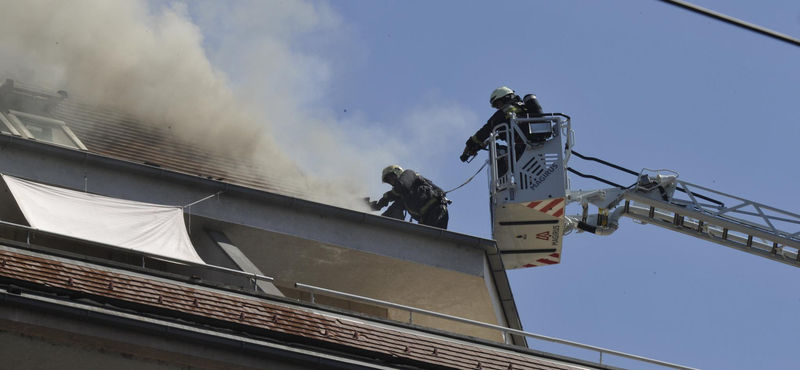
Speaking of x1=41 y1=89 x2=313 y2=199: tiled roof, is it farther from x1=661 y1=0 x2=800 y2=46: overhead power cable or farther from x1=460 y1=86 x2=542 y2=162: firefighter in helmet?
x1=661 y1=0 x2=800 y2=46: overhead power cable

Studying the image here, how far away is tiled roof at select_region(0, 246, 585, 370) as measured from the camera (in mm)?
11102

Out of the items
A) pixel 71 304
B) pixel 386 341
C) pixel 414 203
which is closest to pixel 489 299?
pixel 414 203

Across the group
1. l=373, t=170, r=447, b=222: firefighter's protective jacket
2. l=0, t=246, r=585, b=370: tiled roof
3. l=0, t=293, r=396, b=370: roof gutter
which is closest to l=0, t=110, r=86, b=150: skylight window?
l=373, t=170, r=447, b=222: firefighter's protective jacket

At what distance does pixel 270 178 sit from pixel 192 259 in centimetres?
614

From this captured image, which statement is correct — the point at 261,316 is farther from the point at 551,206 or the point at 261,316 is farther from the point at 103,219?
the point at 551,206

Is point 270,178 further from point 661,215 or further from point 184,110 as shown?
point 661,215

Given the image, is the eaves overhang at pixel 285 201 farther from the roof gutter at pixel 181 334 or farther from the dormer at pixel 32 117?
the roof gutter at pixel 181 334

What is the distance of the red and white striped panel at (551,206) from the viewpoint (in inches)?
723

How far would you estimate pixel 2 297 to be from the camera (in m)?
10.3

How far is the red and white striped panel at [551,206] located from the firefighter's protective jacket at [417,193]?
59.0 inches

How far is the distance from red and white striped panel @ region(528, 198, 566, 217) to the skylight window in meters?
7.14

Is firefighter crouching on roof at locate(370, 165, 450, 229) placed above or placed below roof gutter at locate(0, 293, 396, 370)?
above

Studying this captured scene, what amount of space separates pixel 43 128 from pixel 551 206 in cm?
800

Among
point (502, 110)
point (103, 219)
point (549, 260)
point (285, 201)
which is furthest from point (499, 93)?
point (103, 219)
